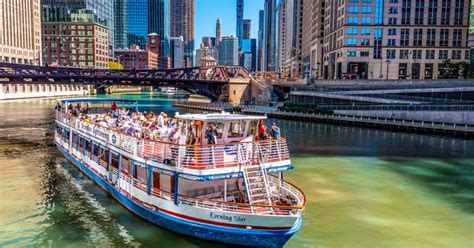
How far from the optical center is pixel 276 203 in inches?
783

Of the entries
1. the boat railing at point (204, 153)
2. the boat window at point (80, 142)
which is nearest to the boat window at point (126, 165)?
the boat railing at point (204, 153)

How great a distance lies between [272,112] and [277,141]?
2615 inches

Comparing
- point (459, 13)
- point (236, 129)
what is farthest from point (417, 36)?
point (236, 129)

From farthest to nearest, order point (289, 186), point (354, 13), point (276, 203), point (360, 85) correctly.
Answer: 1. point (354, 13)
2. point (360, 85)
3. point (289, 186)
4. point (276, 203)

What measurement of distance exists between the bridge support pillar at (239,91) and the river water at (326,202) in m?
65.2

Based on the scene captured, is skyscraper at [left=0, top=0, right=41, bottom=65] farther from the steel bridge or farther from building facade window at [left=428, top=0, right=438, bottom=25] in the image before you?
building facade window at [left=428, top=0, right=438, bottom=25]

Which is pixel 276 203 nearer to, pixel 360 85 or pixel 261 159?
pixel 261 159

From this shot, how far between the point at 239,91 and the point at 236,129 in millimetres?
93397

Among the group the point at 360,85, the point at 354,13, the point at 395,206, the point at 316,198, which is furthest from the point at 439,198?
the point at 354,13

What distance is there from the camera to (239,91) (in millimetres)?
114000

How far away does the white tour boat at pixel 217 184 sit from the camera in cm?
1817

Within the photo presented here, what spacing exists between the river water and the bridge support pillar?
65.2 m

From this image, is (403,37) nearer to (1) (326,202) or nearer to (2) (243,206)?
(1) (326,202)

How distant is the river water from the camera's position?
21156 mm
